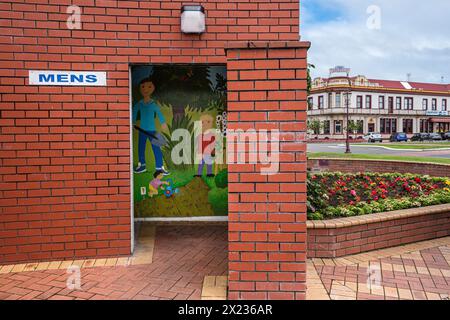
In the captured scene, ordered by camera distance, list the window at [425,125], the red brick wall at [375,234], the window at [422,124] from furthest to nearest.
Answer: the window at [425,125], the window at [422,124], the red brick wall at [375,234]

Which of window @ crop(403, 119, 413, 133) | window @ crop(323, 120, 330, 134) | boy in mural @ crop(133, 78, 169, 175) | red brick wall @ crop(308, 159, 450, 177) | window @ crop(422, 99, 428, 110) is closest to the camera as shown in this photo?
boy in mural @ crop(133, 78, 169, 175)

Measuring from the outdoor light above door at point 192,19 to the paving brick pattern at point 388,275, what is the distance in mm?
3046

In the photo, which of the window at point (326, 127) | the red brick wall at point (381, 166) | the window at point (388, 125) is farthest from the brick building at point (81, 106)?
the window at point (388, 125)

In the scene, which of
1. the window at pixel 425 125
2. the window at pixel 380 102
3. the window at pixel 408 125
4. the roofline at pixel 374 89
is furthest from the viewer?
the window at pixel 425 125

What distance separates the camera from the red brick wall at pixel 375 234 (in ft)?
14.7

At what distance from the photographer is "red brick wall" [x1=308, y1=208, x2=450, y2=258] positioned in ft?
14.7

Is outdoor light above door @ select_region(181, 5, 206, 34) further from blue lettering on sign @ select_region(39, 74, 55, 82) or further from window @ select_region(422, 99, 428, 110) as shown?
window @ select_region(422, 99, 428, 110)

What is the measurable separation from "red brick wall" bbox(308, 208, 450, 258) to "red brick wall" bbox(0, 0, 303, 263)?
2.32 metres

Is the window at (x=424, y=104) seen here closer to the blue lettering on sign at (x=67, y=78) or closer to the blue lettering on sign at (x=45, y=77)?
the blue lettering on sign at (x=67, y=78)

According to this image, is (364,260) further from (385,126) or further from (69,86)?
(385,126)

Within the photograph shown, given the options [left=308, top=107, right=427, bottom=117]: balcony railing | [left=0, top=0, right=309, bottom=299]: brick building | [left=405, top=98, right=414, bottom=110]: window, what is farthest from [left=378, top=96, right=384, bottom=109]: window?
[left=0, top=0, right=309, bottom=299]: brick building

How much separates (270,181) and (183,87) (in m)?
3.15

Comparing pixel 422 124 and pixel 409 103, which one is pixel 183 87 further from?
pixel 422 124
